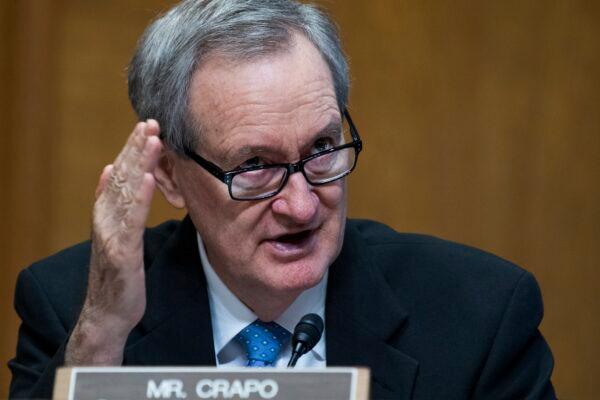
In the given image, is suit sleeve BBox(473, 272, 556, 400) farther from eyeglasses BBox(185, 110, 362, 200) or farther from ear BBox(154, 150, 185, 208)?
ear BBox(154, 150, 185, 208)

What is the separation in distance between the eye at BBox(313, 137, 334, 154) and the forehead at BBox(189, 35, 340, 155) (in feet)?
0.15

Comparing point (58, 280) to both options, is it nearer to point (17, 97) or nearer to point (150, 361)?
point (150, 361)

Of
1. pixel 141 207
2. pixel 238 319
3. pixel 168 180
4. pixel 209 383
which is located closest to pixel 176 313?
pixel 238 319

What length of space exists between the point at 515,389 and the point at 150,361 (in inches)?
30.3

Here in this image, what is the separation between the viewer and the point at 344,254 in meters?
2.83

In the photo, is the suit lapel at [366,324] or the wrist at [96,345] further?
the suit lapel at [366,324]

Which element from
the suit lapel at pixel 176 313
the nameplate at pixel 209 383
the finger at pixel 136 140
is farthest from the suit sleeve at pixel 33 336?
the nameplate at pixel 209 383

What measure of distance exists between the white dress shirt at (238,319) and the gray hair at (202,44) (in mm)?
349

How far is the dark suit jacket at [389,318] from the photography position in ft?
8.53

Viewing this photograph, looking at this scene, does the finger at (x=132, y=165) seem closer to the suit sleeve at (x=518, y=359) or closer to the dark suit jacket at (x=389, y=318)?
the dark suit jacket at (x=389, y=318)

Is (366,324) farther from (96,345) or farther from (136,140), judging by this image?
(136,140)

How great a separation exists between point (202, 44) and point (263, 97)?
20 centimetres

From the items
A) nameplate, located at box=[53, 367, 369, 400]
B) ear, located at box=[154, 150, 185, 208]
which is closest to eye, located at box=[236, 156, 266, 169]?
ear, located at box=[154, 150, 185, 208]

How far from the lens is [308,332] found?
7.42ft
